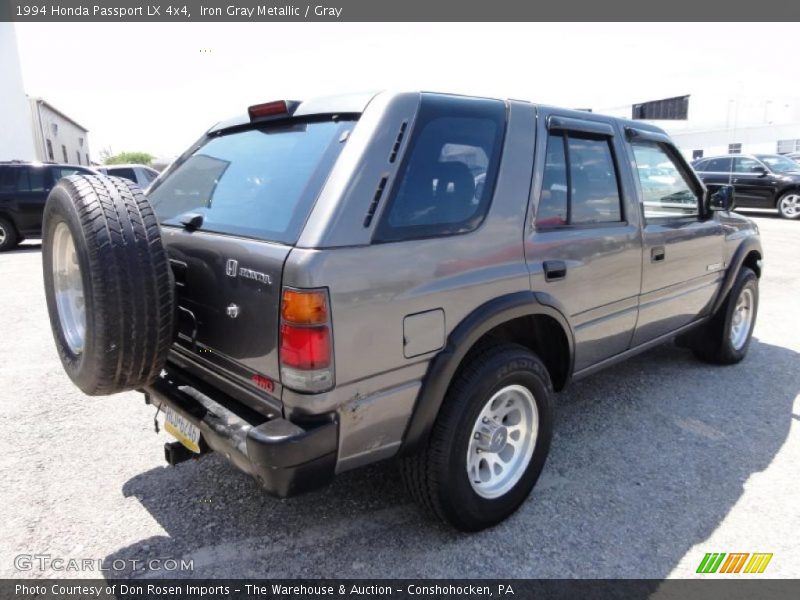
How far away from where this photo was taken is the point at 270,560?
2.39m

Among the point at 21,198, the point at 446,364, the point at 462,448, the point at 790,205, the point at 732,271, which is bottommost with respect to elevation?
the point at 790,205

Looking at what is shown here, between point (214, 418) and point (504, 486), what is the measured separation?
1373mm

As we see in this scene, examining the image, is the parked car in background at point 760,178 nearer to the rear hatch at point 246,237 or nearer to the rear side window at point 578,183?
the rear side window at point 578,183

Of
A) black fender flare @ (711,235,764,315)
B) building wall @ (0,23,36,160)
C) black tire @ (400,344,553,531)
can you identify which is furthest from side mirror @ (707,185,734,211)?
building wall @ (0,23,36,160)

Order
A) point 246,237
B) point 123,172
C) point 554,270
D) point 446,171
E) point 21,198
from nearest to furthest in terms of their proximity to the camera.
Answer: point 246,237
point 446,171
point 554,270
point 21,198
point 123,172

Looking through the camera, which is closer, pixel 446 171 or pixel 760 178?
pixel 446 171

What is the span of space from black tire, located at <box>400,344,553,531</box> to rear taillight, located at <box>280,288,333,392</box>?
24.5 inches

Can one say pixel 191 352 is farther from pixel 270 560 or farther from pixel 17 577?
pixel 17 577

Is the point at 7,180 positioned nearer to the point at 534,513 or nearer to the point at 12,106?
the point at 534,513

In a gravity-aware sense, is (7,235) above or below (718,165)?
below

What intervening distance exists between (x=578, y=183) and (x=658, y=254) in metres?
0.89

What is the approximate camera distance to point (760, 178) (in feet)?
45.0

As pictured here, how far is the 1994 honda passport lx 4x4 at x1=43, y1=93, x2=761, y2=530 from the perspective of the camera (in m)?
1.97

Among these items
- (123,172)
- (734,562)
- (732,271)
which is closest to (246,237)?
(734,562)
